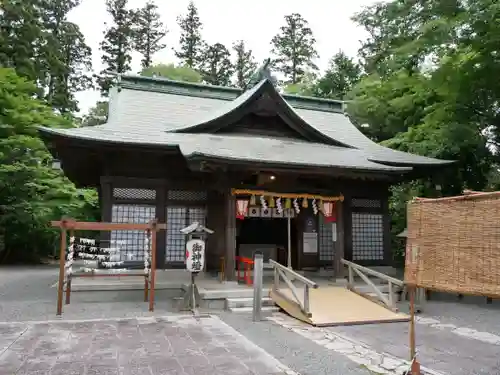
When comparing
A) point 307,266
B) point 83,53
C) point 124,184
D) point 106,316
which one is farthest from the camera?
point 83,53

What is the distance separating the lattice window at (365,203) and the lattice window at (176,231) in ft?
15.4

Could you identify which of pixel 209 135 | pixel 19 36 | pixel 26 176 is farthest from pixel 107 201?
pixel 19 36

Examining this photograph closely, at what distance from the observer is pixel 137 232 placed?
1041 cm

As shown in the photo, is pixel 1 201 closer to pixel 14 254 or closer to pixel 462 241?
pixel 14 254

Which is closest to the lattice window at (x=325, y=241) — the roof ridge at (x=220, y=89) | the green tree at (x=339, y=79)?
the roof ridge at (x=220, y=89)

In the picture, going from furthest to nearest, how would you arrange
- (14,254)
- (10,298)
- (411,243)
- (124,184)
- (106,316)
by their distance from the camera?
(14,254), (124,184), (10,298), (106,316), (411,243)

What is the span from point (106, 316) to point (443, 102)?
10.7 metres

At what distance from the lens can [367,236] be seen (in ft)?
39.9

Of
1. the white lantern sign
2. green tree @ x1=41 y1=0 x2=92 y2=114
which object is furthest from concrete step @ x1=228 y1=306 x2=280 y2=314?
green tree @ x1=41 y1=0 x2=92 y2=114

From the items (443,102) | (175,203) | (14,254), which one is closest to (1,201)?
(14,254)

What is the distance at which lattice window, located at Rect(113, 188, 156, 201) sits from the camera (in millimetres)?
10250

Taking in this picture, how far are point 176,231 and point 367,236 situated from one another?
5586 millimetres

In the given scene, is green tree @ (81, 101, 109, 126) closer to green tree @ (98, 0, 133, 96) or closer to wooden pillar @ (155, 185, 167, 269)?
green tree @ (98, 0, 133, 96)

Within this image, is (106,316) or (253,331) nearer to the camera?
(253,331)
